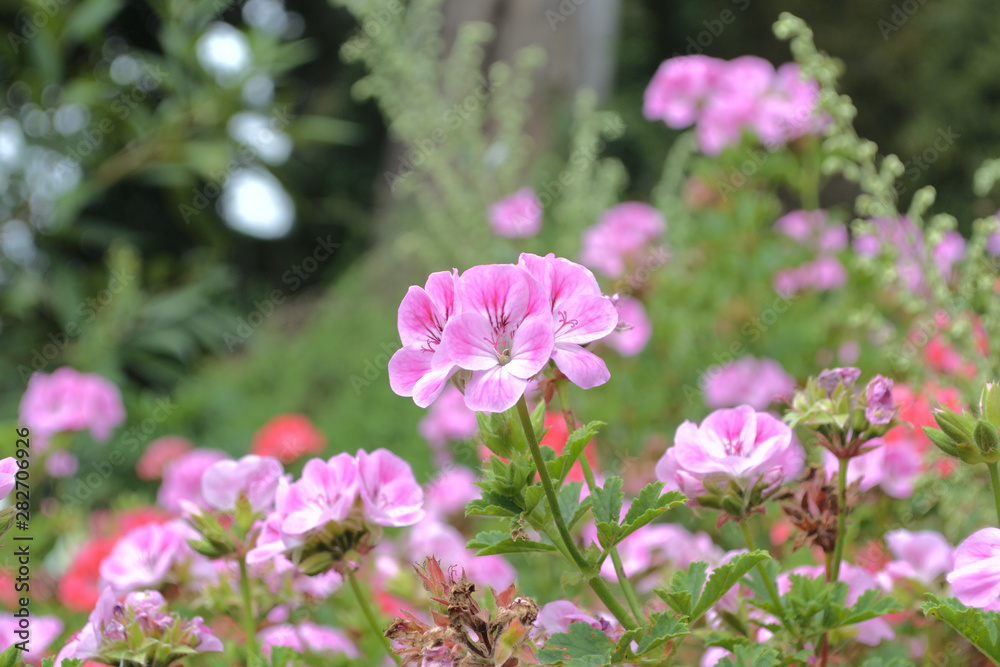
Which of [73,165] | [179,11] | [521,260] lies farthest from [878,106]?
[521,260]

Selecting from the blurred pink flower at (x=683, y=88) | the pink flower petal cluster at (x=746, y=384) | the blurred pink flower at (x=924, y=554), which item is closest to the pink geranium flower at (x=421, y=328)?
the blurred pink flower at (x=924, y=554)

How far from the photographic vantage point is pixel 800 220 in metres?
1.51

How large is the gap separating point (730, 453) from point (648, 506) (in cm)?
7

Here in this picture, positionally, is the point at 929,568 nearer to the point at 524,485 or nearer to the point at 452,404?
the point at 524,485

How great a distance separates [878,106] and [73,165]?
522 cm

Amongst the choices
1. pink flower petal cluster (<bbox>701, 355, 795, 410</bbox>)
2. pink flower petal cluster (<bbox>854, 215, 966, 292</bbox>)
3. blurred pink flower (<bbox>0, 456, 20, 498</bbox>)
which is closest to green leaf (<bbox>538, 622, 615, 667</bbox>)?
blurred pink flower (<bbox>0, 456, 20, 498</bbox>)

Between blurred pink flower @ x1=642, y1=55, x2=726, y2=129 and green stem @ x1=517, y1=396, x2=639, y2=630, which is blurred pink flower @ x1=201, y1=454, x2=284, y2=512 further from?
blurred pink flower @ x1=642, y1=55, x2=726, y2=129

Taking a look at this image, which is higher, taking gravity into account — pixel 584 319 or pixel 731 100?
pixel 731 100

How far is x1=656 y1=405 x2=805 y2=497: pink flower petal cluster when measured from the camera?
1.31ft

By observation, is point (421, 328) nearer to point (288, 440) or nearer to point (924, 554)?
point (924, 554)

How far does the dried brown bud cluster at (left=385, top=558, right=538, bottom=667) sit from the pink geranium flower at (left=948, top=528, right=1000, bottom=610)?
0.19 meters

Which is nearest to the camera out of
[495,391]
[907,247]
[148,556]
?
[495,391]

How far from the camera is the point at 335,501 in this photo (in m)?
0.43

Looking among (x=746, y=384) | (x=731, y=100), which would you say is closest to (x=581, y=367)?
(x=746, y=384)
